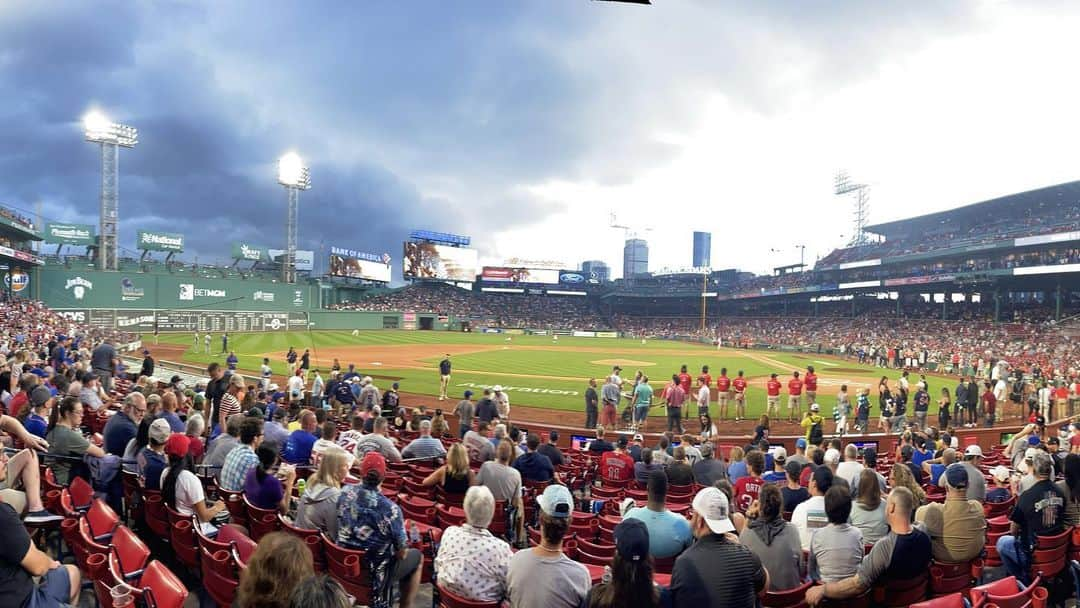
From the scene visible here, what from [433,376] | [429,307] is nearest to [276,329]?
[429,307]

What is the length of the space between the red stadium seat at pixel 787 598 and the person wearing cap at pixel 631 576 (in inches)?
64.3

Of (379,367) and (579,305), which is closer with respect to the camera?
(379,367)

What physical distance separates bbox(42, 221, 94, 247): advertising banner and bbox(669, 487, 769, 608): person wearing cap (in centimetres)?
7910

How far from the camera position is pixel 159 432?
6273mm

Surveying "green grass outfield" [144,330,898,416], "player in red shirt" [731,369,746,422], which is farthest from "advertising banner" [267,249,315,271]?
"player in red shirt" [731,369,746,422]

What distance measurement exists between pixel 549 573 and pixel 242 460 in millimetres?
4679

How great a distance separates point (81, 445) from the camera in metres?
6.95

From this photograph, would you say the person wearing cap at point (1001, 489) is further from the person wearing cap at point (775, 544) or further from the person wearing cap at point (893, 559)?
the person wearing cap at point (775, 544)

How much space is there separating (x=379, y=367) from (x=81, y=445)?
28972mm

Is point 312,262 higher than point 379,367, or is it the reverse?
point 312,262

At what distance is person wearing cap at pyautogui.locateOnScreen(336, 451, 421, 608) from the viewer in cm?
490

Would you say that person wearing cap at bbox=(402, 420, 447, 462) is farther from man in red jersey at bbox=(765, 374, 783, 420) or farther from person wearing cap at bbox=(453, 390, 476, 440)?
man in red jersey at bbox=(765, 374, 783, 420)

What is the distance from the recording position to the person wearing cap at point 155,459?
20.6 feet

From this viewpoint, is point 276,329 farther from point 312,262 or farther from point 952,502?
point 952,502
